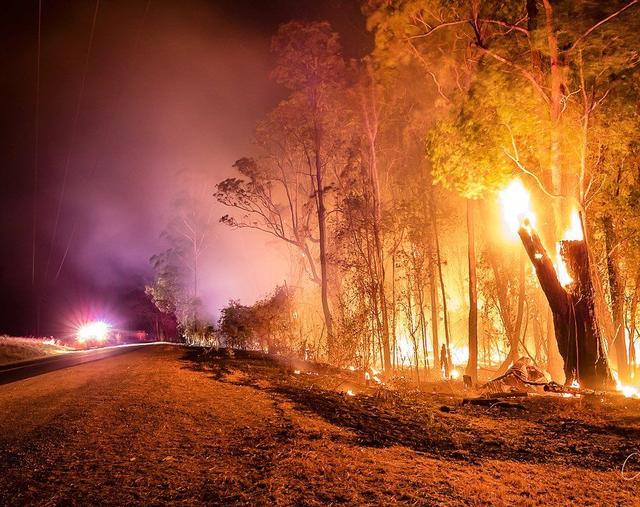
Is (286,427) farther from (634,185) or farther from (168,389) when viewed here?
(634,185)

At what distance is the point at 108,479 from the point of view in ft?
14.1

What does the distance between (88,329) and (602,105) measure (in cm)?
3818

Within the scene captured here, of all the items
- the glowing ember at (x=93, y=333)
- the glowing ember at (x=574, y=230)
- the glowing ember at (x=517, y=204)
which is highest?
the glowing ember at (x=517, y=204)

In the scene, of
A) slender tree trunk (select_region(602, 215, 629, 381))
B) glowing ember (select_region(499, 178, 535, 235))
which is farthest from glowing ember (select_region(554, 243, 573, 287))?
slender tree trunk (select_region(602, 215, 629, 381))

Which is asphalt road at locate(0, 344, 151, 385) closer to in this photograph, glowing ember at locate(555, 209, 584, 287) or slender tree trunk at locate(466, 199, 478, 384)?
slender tree trunk at locate(466, 199, 478, 384)

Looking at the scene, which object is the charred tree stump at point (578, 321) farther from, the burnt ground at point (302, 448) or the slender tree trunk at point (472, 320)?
the slender tree trunk at point (472, 320)

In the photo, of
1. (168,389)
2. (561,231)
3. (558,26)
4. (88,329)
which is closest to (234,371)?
(168,389)

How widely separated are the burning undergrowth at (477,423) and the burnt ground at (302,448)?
1.1 inches

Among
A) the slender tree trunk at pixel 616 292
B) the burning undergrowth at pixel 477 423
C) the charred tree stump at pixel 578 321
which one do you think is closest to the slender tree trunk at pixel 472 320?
the slender tree trunk at pixel 616 292

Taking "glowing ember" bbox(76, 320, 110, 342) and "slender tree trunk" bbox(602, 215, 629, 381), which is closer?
"slender tree trunk" bbox(602, 215, 629, 381)

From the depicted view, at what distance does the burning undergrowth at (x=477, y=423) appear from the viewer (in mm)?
5539

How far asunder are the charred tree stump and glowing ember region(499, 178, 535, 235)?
1.10m

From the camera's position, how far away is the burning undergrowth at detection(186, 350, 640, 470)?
5539 mm

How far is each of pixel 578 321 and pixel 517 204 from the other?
117 inches
